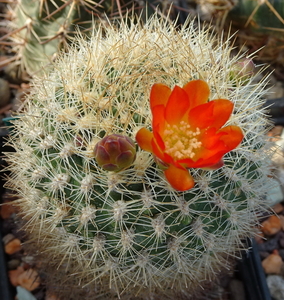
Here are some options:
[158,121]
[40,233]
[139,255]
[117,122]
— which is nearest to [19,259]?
[40,233]

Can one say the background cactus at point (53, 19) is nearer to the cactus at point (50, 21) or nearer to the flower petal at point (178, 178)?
the cactus at point (50, 21)

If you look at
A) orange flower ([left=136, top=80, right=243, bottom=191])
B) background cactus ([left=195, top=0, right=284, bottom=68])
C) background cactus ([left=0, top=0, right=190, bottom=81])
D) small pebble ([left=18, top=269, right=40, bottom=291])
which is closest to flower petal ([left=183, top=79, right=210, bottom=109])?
orange flower ([left=136, top=80, right=243, bottom=191])

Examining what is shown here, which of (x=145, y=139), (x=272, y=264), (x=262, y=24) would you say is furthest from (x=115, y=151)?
(x=262, y=24)

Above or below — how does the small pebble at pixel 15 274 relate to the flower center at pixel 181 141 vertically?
below

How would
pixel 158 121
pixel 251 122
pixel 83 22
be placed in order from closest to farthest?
pixel 158 121 < pixel 251 122 < pixel 83 22

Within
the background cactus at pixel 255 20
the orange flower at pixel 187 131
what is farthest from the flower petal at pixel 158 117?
the background cactus at pixel 255 20

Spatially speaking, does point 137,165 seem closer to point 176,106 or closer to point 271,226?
point 176,106

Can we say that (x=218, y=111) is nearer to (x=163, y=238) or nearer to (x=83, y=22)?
(x=163, y=238)
